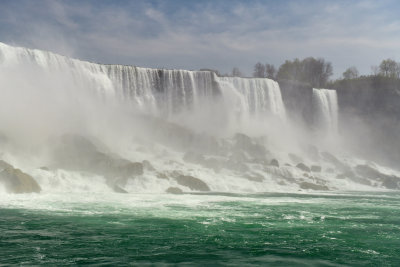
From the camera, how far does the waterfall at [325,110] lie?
149 ft

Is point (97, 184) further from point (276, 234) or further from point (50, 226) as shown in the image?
point (276, 234)

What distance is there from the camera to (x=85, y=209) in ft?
46.5

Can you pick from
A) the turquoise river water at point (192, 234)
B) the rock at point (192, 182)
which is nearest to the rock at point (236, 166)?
the rock at point (192, 182)

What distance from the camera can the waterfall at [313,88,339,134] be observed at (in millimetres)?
45375

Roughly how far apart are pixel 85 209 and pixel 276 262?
817 centimetres

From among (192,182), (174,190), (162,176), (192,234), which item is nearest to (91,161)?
(162,176)

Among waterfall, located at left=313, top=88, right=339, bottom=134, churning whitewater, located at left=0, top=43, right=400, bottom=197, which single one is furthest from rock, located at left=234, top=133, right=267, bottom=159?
waterfall, located at left=313, top=88, right=339, bottom=134

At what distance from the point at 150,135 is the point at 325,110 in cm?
2045

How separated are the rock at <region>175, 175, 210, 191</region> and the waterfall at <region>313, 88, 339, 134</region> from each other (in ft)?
80.2

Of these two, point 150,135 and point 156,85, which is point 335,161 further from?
point 156,85

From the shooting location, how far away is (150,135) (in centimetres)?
3350

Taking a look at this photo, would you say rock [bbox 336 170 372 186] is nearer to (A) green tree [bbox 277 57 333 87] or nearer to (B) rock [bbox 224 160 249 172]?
(B) rock [bbox 224 160 249 172]

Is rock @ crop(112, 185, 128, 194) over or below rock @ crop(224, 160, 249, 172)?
below

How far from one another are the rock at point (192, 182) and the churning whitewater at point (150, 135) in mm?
52
